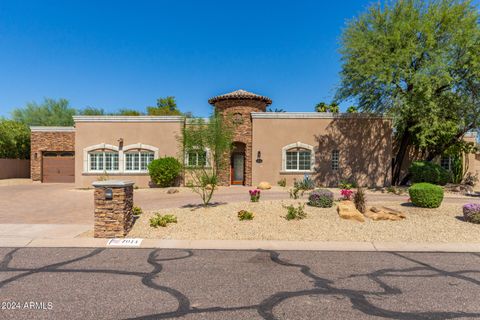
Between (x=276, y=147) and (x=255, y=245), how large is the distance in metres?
13.8

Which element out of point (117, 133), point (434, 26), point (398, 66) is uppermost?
point (434, 26)

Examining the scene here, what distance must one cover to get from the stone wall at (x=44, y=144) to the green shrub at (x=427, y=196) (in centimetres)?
2718

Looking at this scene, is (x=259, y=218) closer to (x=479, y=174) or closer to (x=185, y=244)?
(x=185, y=244)

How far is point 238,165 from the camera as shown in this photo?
23125mm

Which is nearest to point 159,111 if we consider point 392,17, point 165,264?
point 392,17

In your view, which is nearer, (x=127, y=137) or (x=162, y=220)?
(x=162, y=220)

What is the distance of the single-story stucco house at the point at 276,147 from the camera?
71.0 ft

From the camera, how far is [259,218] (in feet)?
36.0

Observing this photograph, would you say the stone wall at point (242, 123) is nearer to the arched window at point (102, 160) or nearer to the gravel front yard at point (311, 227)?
the arched window at point (102, 160)

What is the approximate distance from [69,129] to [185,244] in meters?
24.2

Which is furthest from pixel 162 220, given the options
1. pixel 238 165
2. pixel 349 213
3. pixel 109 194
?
pixel 238 165

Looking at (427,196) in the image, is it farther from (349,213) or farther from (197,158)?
(197,158)

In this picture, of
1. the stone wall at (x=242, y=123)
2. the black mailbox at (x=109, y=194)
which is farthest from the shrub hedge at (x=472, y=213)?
the stone wall at (x=242, y=123)

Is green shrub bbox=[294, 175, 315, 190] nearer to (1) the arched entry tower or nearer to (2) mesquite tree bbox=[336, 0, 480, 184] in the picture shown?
(1) the arched entry tower
